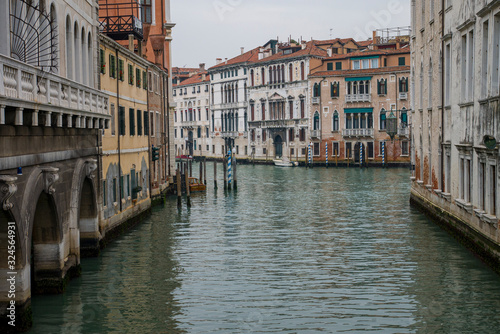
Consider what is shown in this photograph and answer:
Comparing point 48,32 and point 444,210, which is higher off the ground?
point 48,32

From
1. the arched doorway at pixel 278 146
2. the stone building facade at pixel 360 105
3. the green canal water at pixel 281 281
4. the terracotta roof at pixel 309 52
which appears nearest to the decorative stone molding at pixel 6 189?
the green canal water at pixel 281 281

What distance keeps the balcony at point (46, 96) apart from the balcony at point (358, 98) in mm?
47225

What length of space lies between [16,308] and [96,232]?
7.18 metres

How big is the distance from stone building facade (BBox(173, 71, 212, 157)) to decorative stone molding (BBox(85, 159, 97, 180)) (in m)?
66.4

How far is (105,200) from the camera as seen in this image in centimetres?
1912

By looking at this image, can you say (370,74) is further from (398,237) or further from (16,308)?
(16,308)

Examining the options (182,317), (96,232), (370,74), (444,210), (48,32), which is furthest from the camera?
(370,74)

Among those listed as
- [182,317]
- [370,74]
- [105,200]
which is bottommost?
[182,317]

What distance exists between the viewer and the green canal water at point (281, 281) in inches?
454

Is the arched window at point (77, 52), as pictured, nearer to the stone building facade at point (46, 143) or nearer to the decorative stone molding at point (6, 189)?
the stone building facade at point (46, 143)

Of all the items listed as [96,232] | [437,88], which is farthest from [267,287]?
[437,88]

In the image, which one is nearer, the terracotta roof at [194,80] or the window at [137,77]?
the window at [137,77]

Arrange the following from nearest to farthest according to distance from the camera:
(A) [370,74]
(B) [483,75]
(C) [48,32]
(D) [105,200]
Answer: (C) [48,32]
(B) [483,75]
(D) [105,200]
(A) [370,74]

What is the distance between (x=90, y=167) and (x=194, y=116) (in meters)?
71.1
